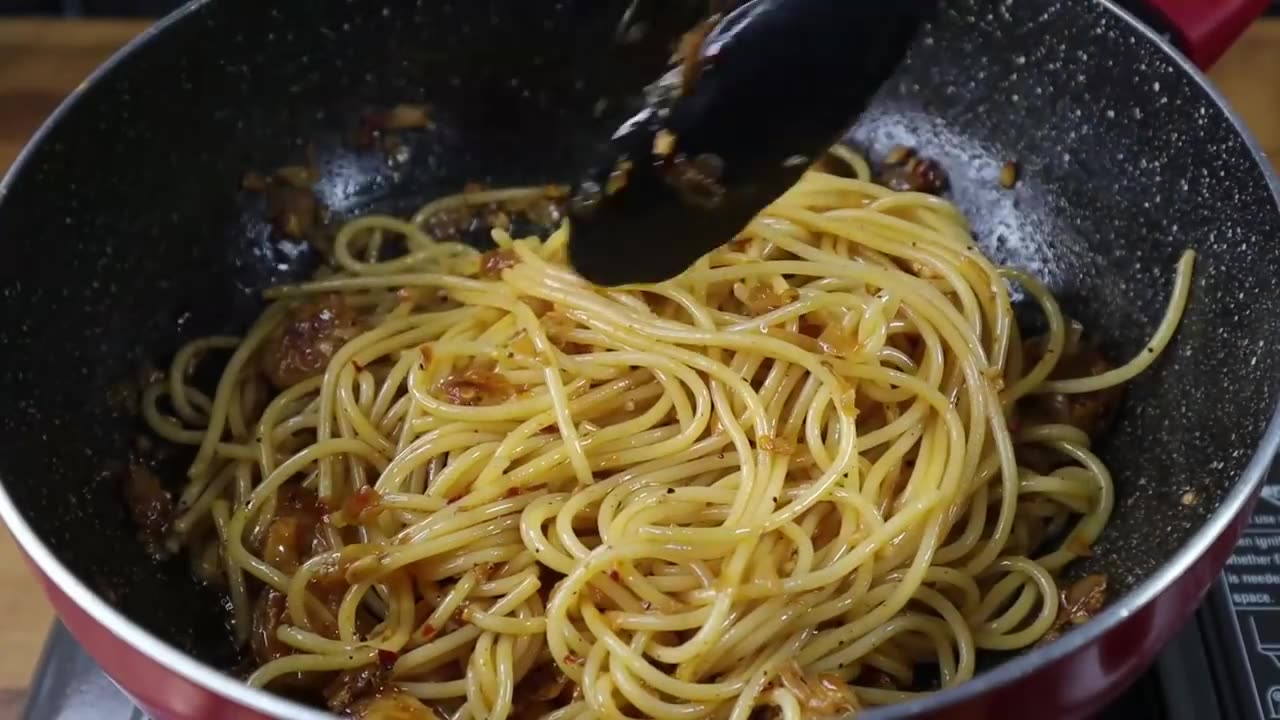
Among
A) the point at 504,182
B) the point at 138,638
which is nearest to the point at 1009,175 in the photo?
the point at 504,182

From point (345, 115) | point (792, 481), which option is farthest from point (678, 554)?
point (345, 115)

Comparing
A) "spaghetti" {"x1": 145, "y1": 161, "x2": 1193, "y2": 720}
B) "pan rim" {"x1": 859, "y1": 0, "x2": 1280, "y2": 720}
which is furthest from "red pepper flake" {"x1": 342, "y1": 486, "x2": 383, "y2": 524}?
"pan rim" {"x1": 859, "y1": 0, "x2": 1280, "y2": 720}

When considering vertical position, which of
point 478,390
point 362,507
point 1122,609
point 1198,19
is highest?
point 1198,19

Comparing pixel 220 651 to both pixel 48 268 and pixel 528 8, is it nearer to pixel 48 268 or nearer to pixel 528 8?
pixel 48 268

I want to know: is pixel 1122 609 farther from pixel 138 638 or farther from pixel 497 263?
pixel 497 263

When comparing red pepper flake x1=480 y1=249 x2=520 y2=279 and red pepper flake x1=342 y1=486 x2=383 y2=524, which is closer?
red pepper flake x1=342 y1=486 x2=383 y2=524

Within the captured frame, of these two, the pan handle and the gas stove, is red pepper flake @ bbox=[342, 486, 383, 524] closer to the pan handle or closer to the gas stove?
the gas stove
